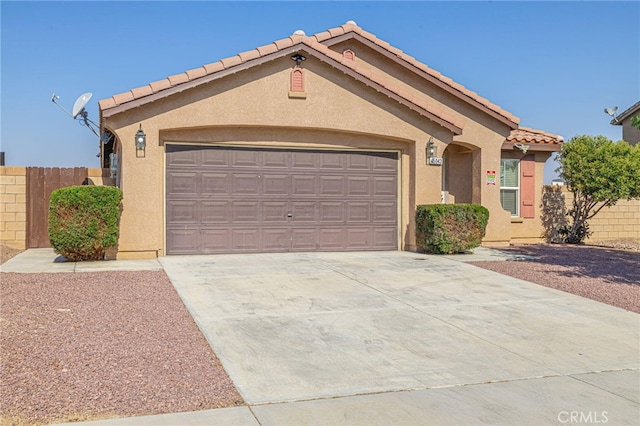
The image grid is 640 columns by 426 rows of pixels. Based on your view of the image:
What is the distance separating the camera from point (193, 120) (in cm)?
1301

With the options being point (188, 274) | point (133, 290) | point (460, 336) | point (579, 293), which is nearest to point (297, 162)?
point (188, 274)

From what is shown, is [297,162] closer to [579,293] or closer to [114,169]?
[114,169]

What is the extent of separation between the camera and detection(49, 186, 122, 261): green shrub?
11.5 meters

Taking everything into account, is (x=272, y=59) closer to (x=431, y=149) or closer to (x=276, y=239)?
(x=276, y=239)

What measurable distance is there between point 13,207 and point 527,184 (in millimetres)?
14454

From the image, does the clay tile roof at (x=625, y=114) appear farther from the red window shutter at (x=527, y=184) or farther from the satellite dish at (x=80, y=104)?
the satellite dish at (x=80, y=104)

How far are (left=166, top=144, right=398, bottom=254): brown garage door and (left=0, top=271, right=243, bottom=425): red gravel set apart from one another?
446cm

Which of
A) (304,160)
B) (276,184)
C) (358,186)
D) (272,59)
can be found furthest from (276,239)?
(272,59)

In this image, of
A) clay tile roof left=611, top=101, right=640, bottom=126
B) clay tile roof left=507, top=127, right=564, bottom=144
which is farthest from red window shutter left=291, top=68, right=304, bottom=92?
clay tile roof left=611, top=101, right=640, bottom=126

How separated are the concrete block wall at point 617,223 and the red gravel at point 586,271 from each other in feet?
11.1

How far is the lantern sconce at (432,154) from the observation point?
1477 centimetres

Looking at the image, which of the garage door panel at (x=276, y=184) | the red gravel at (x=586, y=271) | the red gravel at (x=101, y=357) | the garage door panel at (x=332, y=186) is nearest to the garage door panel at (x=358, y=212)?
the garage door panel at (x=332, y=186)

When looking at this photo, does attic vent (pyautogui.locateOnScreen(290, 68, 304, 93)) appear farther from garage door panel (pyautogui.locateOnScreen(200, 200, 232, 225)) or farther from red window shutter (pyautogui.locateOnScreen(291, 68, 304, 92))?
garage door panel (pyautogui.locateOnScreen(200, 200, 232, 225))

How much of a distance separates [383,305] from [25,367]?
4695mm
